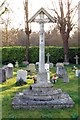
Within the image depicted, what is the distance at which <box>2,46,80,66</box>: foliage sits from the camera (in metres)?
28.1

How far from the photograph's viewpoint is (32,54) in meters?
28.2

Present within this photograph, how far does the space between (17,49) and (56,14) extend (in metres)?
5.75

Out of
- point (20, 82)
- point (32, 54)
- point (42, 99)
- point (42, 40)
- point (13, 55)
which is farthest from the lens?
point (13, 55)

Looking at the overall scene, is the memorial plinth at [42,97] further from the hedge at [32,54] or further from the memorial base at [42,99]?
the hedge at [32,54]

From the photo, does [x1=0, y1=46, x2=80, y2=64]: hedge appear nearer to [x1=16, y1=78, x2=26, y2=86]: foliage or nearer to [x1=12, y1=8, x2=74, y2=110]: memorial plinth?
[x1=16, y1=78, x2=26, y2=86]: foliage

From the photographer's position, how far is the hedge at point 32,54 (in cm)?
2806

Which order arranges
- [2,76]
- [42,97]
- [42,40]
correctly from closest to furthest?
[42,97], [42,40], [2,76]

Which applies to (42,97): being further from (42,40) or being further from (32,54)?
(32,54)

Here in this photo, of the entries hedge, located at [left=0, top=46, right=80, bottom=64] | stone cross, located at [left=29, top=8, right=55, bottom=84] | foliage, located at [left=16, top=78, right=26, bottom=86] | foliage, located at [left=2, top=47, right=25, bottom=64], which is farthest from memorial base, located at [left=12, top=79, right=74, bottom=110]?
foliage, located at [left=2, top=47, right=25, bottom=64]

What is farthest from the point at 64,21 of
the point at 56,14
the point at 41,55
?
the point at 41,55

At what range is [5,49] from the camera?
29.0 metres

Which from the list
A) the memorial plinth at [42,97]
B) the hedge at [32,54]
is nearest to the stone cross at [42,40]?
the memorial plinth at [42,97]

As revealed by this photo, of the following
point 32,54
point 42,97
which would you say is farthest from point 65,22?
point 42,97

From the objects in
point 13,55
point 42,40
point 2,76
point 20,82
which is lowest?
point 20,82
